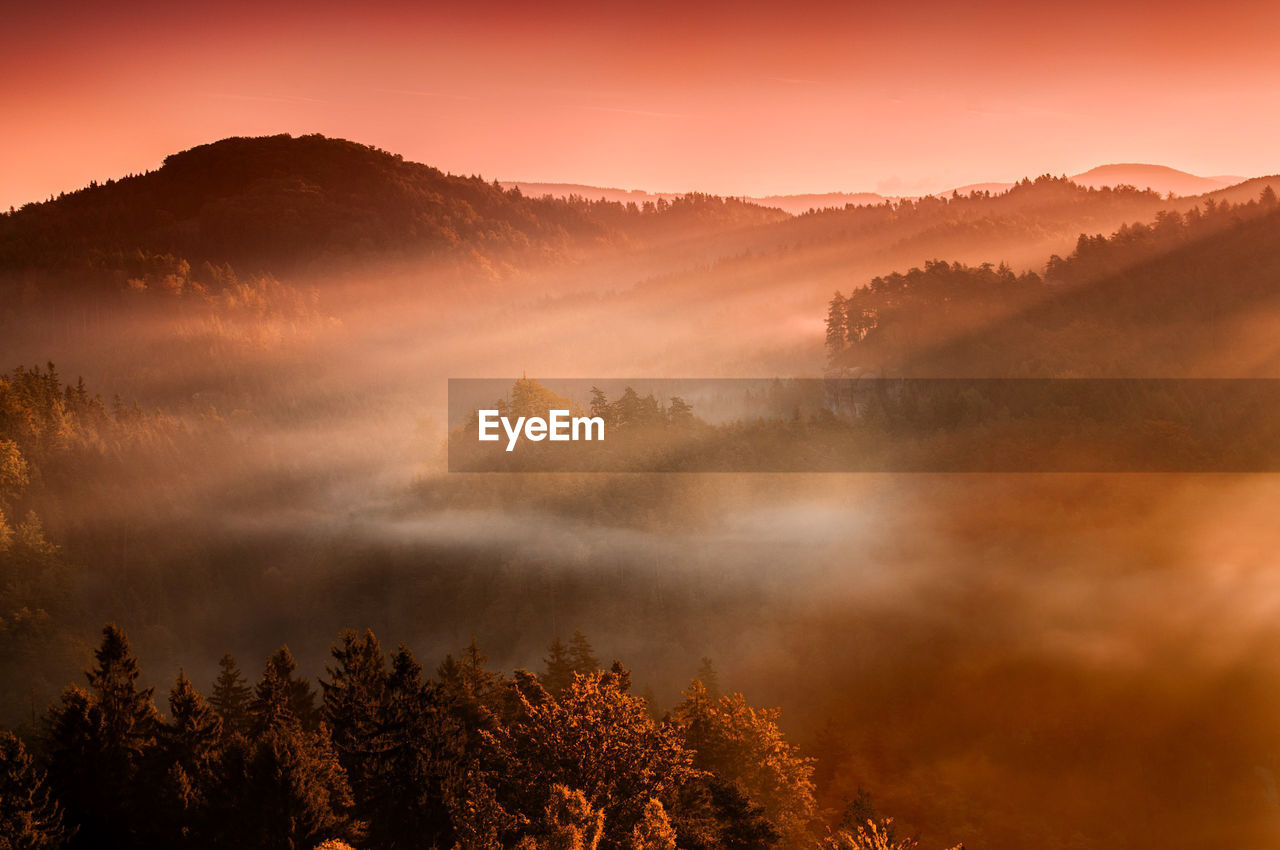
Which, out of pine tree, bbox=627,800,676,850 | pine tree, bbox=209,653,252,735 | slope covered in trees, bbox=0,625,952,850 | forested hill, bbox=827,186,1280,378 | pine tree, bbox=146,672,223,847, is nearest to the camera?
pine tree, bbox=627,800,676,850

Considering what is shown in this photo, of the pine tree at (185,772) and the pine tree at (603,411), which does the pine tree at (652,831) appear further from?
the pine tree at (603,411)

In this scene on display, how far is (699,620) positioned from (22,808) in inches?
3606

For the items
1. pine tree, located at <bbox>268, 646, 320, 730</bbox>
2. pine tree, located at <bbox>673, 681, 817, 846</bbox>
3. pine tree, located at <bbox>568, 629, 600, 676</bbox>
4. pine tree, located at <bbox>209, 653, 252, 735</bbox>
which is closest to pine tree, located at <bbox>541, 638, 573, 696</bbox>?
pine tree, located at <bbox>568, 629, 600, 676</bbox>

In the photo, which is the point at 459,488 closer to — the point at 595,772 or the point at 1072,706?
the point at 1072,706

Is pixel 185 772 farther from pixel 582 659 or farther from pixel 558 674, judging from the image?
pixel 582 659

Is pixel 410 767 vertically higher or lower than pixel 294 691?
higher

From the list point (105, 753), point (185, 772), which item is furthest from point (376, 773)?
point (105, 753)

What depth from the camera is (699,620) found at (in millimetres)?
125625

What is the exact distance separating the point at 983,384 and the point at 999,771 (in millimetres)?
79076

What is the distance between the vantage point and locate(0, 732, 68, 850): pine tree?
127 ft

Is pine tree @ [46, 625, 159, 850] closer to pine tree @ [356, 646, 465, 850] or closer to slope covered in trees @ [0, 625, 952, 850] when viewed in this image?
slope covered in trees @ [0, 625, 952, 850]

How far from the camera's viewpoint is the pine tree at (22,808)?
3866 centimetres

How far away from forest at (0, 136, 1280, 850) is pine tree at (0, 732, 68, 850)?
0.18 m

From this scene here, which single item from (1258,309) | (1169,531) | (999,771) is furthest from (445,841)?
(1258,309)
